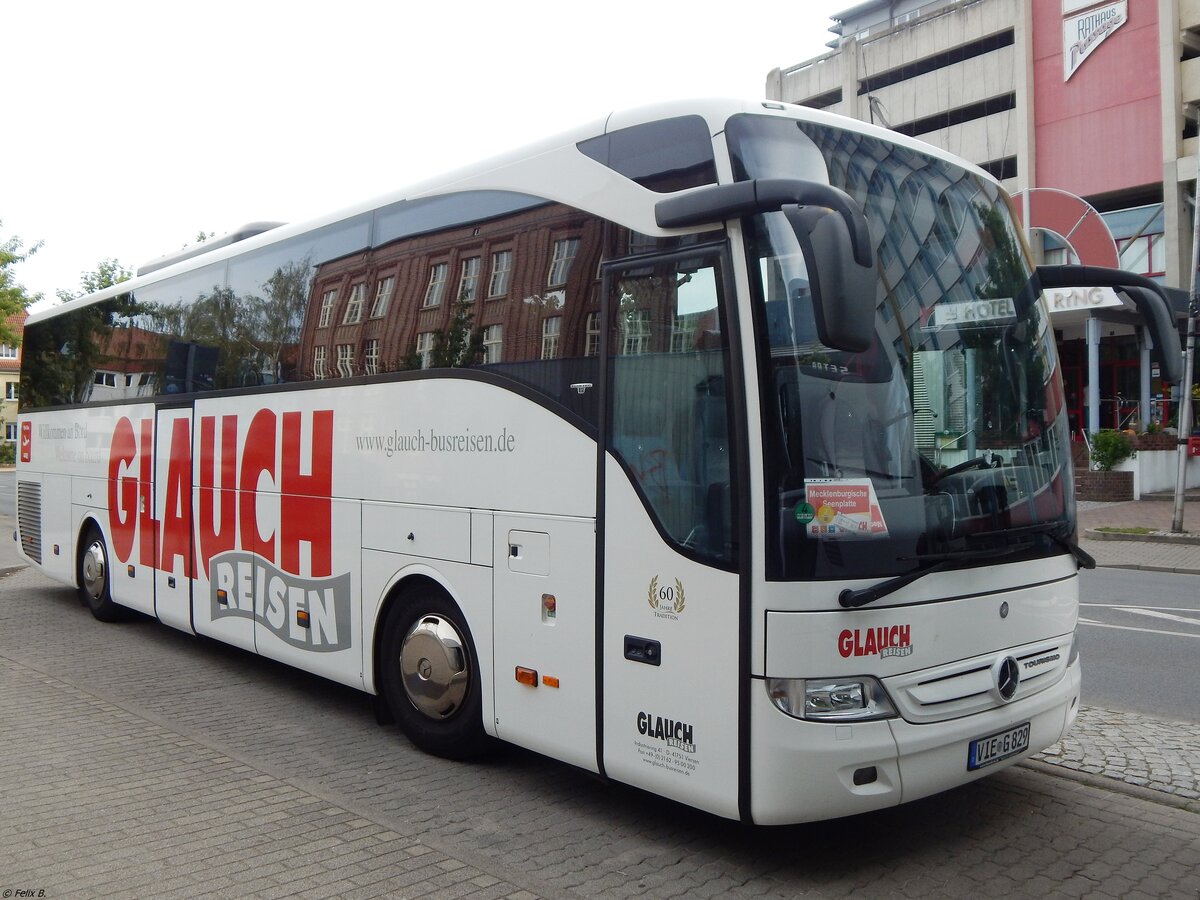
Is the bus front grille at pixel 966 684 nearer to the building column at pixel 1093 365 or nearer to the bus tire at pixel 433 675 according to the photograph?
the bus tire at pixel 433 675

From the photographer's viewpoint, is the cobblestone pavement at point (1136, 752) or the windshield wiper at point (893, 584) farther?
the cobblestone pavement at point (1136, 752)

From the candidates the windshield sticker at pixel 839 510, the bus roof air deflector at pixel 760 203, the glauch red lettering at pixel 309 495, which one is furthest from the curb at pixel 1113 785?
the glauch red lettering at pixel 309 495

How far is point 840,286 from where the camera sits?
13.0 ft

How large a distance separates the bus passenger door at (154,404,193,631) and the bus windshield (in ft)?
21.2

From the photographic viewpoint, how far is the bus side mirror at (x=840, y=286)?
13.0 feet

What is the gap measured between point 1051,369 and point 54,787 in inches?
223

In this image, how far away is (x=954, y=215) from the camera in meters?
5.14

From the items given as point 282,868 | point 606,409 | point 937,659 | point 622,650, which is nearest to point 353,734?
point 282,868

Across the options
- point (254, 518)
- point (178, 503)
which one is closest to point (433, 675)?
point (254, 518)

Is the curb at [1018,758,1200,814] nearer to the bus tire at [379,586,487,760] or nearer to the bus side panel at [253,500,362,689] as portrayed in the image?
the bus tire at [379,586,487,760]

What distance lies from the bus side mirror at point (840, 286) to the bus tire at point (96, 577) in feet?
30.3

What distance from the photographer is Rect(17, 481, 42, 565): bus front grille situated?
1278 centimetres

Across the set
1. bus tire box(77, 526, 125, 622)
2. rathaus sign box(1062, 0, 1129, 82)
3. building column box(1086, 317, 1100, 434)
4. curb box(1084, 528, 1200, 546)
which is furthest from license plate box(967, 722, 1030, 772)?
rathaus sign box(1062, 0, 1129, 82)

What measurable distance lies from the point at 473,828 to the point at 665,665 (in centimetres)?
135
